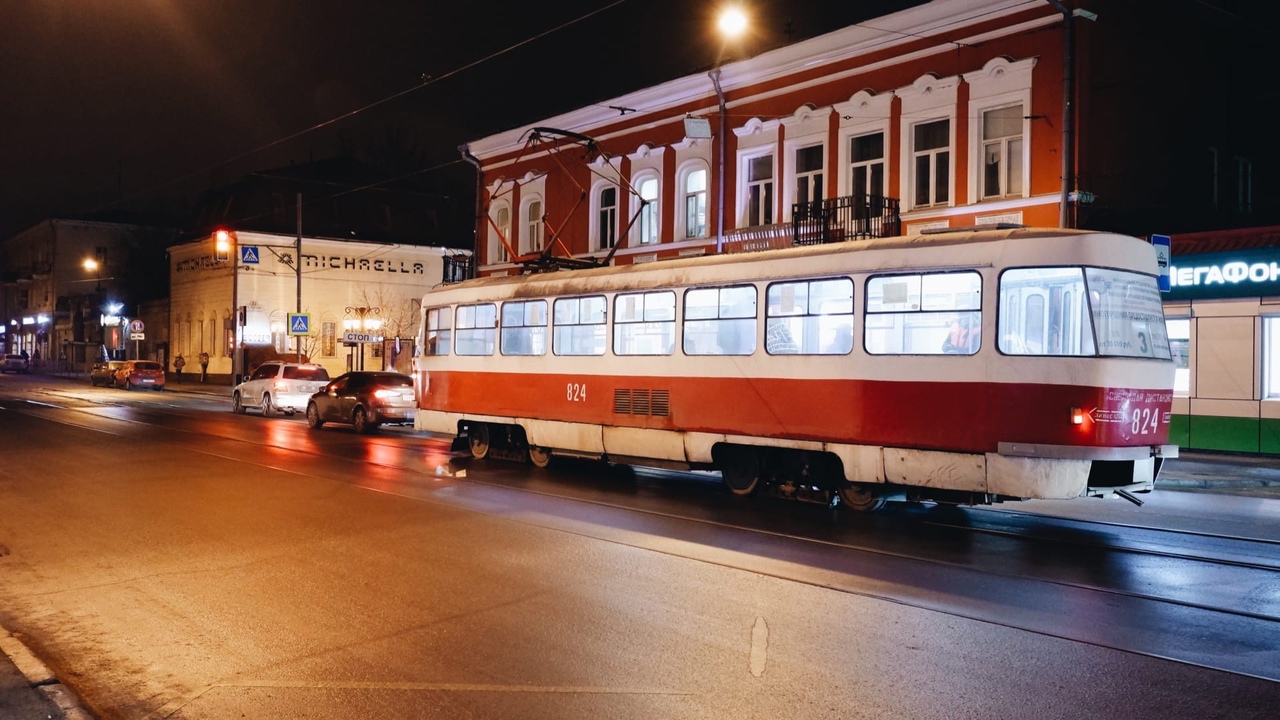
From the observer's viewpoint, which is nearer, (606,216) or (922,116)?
(922,116)

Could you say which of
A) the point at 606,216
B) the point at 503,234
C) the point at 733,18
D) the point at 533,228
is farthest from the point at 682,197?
the point at 503,234

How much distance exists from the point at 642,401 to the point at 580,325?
1.83m

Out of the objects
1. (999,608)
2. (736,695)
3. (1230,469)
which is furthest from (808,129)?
(736,695)

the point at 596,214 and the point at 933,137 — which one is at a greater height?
the point at 933,137


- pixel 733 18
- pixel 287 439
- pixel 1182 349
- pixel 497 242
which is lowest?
pixel 287 439

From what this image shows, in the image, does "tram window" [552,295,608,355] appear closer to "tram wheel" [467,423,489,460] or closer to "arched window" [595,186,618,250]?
"tram wheel" [467,423,489,460]

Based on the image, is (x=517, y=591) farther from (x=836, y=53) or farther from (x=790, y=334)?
(x=836, y=53)

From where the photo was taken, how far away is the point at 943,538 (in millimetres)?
10469

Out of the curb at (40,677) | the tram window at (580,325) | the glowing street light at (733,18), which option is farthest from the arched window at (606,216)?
the curb at (40,677)

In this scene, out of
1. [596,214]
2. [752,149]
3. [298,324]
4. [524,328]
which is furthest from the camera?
[298,324]

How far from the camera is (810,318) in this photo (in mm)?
12242

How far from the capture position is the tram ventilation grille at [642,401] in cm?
1392

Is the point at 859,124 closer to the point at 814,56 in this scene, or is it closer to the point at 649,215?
the point at 814,56

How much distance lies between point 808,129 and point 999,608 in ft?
57.1
